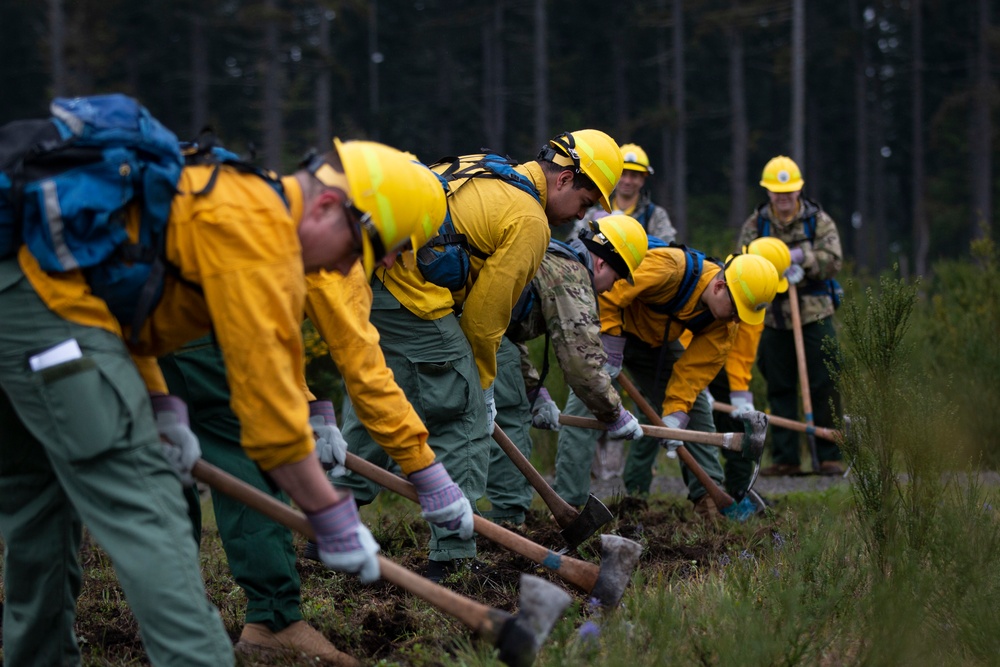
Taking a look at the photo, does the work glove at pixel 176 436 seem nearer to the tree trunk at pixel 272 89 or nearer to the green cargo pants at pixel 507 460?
the green cargo pants at pixel 507 460

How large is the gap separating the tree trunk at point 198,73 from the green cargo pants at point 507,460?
72.2ft

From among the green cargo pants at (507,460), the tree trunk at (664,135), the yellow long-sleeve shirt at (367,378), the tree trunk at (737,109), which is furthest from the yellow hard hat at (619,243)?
the tree trunk at (664,135)

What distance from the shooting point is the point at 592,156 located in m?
5.05

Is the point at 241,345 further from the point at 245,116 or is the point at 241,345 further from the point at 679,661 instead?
the point at 245,116

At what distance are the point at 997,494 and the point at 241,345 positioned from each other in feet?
10.9

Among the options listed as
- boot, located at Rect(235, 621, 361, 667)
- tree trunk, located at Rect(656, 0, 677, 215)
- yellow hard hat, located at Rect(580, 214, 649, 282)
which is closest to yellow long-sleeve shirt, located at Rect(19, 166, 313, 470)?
boot, located at Rect(235, 621, 361, 667)

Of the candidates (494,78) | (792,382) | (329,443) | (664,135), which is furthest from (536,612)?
(664,135)

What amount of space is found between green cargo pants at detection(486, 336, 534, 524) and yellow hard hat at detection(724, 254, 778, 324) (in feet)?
4.20

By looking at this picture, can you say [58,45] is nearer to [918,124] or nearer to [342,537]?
[342,537]

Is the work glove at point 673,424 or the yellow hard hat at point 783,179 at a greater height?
the yellow hard hat at point 783,179

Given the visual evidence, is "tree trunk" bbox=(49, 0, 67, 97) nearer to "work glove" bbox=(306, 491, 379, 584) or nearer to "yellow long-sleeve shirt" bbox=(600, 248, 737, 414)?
"yellow long-sleeve shirt" bbox=(600, 248, 737, 414)

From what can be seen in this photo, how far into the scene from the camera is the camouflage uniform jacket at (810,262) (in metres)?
8.27

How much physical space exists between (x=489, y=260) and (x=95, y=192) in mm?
2190

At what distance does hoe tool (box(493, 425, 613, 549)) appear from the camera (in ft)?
16.6
